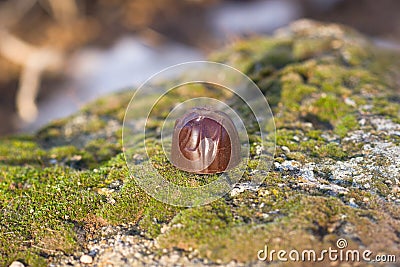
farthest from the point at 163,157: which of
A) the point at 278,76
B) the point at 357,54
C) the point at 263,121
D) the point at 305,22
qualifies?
the point at 305,22

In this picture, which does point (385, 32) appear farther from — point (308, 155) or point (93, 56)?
point (308, 155)

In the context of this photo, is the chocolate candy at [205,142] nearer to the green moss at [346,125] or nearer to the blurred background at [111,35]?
the green moss at [346,125]

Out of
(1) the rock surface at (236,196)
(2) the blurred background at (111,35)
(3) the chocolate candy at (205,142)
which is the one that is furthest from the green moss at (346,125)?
(2) the blurred background at (111,35)

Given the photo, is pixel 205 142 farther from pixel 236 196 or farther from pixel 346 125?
pixel 346 125

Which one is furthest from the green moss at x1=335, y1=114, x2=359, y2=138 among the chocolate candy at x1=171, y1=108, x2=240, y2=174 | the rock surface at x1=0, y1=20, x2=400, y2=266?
the chocolate candy at x1=171, y1=108, x2=240, y2=174

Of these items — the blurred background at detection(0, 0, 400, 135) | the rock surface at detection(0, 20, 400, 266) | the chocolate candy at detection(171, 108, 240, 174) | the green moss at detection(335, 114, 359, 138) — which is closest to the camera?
the rock surface at detection(0, 20, 400, 266)

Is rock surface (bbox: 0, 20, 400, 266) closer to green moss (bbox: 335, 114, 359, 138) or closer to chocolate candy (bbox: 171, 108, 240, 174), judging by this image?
green moss (bbox: 335, 114, 359, 138)

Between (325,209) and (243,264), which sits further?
(325,209)
